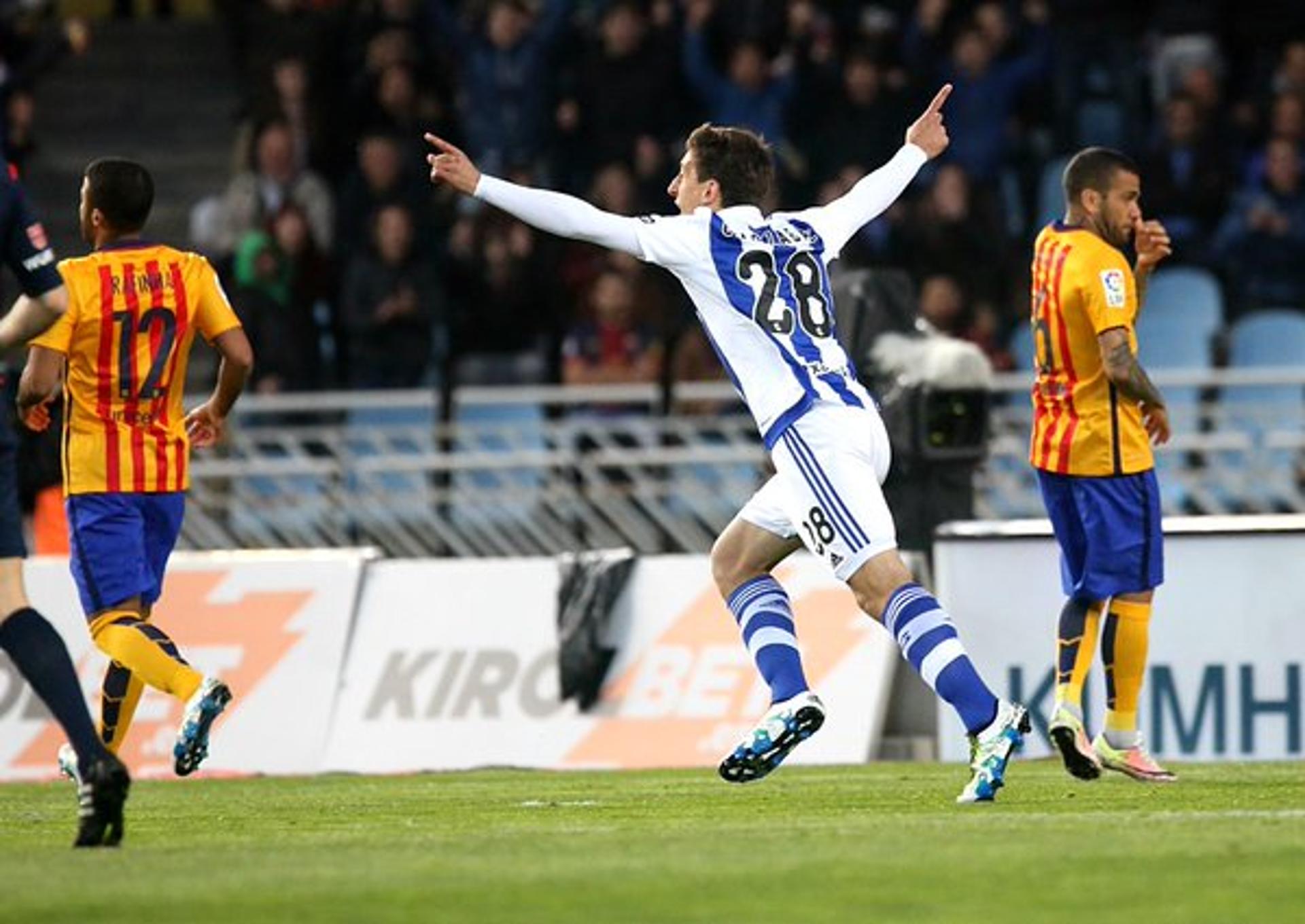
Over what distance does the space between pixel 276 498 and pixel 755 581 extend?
8861 millimetres

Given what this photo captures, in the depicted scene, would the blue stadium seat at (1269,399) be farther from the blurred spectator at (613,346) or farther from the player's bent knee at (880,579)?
the player's bent knee at (880,579)

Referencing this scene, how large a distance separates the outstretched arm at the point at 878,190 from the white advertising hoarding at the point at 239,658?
17.6 ft

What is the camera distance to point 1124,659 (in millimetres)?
11562

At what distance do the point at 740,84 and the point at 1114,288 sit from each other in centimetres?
1001

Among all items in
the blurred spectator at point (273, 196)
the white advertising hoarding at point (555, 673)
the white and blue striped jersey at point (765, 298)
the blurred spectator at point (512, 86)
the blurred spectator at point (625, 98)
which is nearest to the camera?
the white and blue striped jersey at point (765, 298)

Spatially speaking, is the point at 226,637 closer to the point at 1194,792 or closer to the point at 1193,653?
the point at 1193,653

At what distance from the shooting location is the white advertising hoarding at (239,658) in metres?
15.0

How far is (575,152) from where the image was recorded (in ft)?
→ 69.8

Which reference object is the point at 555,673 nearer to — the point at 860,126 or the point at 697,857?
the point at 860,126

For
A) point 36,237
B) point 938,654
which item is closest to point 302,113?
point 938,654

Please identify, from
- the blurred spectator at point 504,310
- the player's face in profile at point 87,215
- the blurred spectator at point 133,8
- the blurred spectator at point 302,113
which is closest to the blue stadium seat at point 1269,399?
the blurred spectator at point 504,310

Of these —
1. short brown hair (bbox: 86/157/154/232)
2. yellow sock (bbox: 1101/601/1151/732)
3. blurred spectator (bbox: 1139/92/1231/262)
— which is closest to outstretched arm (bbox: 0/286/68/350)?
short brown hair (bbox: 86/157/154/232)

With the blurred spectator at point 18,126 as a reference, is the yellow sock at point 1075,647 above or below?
below

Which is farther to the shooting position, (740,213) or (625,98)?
(625,98)
